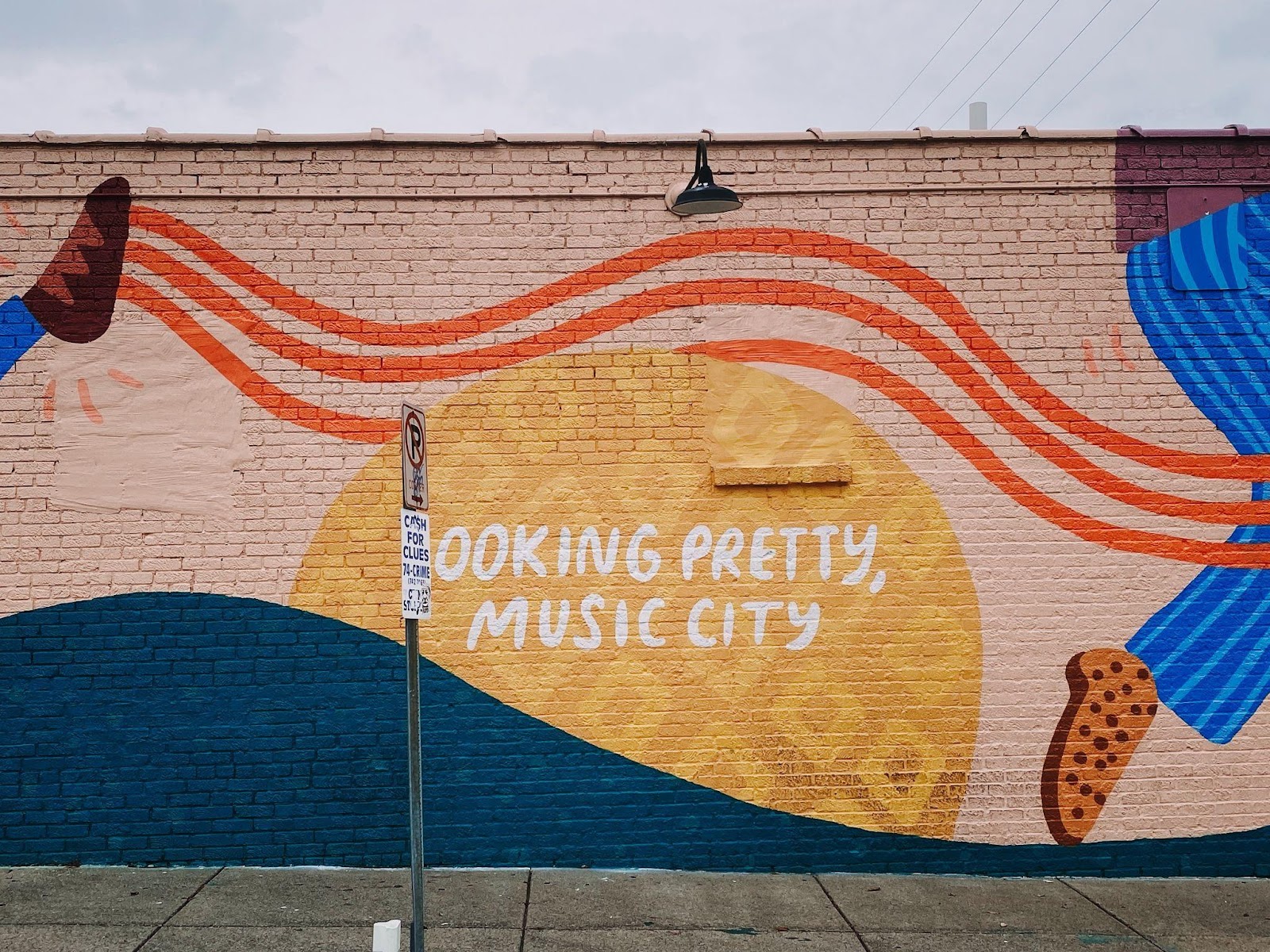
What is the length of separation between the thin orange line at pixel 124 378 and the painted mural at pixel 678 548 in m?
0.04

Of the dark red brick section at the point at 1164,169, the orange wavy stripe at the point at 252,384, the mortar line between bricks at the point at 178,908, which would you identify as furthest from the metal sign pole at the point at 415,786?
the dark red brick section at the point at 1164,169

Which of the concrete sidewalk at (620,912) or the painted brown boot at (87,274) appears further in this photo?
the painted brown boot at (87,274)

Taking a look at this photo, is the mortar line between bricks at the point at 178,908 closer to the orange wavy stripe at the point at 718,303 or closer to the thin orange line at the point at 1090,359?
the orange wavy stripe at the point at 718,303

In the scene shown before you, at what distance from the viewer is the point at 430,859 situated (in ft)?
22.1

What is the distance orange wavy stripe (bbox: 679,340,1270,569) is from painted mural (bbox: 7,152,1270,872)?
0.08 ft

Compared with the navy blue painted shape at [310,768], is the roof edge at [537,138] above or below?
→ above

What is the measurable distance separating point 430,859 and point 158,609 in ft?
7.83

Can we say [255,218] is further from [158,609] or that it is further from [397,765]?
[397,765]

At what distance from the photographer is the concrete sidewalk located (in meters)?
5.64

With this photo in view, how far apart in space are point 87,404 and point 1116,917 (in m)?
7.13

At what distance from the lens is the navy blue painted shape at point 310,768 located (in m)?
6.67

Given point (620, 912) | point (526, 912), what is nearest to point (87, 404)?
point (526, 912)

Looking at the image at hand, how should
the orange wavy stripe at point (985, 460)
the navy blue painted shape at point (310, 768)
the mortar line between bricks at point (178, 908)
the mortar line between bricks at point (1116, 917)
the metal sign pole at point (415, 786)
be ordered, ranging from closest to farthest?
the metal sign pole at point (415, 786) < the mortar line between bricks at point (178, 908) < the mortar line between bricks at point (1116, 917) < the navy blue painted shape at point (310, 768) < the orange wavy stripe at point (985, 460)

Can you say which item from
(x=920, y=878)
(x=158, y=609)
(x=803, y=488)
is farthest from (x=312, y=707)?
(x=920, y=878)
